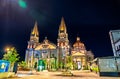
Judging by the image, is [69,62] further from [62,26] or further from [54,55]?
[62,26]

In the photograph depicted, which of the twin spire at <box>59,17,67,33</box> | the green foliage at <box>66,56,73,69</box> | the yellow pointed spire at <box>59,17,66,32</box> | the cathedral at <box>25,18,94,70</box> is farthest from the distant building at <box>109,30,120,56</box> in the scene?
the yellow pointed spire at <box>59,17,66,32</box>

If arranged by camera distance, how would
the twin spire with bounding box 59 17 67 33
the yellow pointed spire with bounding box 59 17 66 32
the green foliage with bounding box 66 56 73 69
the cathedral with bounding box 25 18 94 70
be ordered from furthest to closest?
the yellow pointed spire with bounding box 59 17 66 32 < the twin spire with bounding box 59 17 67 33 < the cathedral with bounding box 25 18 94 70 < the green foliage with bounding box 66 56 73 69

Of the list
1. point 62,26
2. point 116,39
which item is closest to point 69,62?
point 62,26

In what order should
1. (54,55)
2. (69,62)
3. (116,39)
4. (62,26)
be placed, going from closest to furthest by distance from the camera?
(116,39), (69,62), (54,55), (62,26)

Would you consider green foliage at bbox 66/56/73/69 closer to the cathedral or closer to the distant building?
the cathedral

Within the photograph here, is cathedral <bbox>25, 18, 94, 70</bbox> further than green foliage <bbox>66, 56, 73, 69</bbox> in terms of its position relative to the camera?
Yes

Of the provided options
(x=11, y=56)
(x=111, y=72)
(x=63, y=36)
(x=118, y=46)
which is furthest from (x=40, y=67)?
(x=111, y=72)

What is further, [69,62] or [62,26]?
[62,26]

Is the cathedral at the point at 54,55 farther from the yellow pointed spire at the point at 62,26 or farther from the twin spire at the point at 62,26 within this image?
the yellow pointed spire at the point at 62,26

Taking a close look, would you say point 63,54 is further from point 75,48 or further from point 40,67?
point 75,48

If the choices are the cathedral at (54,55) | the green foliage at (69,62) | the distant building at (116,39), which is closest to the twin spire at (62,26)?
the cathedral at (54,55)

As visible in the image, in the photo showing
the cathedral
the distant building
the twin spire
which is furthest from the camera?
the twin spire

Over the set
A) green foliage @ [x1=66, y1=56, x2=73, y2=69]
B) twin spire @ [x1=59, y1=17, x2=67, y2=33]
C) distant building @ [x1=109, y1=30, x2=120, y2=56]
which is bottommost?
green foliage @ [x1=66, y1=56, x2=73, y2=69]

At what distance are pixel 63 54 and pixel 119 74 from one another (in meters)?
44.4
